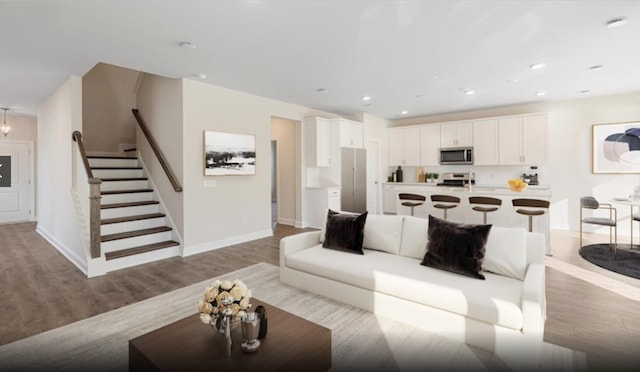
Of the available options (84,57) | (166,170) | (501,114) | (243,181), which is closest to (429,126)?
(501,114)

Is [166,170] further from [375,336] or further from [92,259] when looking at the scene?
[375,336]

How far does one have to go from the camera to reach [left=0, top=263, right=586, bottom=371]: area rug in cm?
210

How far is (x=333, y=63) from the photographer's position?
13.6ft

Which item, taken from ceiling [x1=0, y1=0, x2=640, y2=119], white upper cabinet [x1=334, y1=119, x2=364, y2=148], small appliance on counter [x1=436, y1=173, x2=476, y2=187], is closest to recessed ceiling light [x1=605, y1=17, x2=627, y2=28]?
ceiling [x1=0, y1=0, x2=640, y2=119]

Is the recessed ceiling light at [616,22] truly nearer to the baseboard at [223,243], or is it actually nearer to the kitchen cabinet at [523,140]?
the kitchen cabinet at [523,140]

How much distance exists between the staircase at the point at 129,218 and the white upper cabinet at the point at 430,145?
605 centimetres

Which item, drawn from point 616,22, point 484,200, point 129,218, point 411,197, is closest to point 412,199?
point 411,197

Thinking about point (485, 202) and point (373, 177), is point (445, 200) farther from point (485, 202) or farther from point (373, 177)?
point (373, 177)

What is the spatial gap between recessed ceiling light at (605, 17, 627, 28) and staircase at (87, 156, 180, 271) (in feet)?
19.2

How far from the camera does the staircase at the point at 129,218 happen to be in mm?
4379

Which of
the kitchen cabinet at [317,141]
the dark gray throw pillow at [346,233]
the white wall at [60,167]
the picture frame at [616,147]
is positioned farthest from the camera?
the kitchen cabinet at [317,141]

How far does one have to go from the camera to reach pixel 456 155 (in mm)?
7469

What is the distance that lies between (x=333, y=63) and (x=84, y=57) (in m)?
3.09

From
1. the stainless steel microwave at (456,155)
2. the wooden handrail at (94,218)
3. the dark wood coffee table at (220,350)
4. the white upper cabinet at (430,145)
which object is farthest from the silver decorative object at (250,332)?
the white upper cabinet at (430,145)
